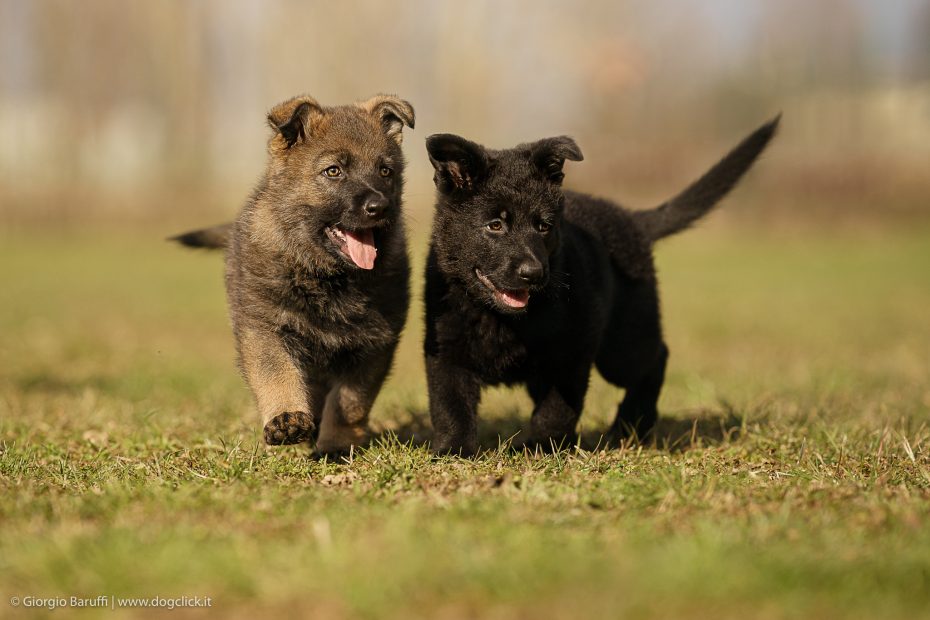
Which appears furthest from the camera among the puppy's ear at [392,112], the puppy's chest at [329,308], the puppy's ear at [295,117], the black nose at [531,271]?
the puppy's ear at [392,112]

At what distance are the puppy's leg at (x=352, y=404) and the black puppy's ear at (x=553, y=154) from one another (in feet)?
3.72

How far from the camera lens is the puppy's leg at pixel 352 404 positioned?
4.92m

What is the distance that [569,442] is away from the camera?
4719mm

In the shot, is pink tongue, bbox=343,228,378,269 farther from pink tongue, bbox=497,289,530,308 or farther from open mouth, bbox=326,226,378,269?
pink tongue, bbox=497,289,530,308

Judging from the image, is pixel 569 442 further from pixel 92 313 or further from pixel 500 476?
pixel 92 313

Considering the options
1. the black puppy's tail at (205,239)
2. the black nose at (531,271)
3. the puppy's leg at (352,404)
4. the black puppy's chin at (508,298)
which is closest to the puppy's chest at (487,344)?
the black puppy's chin at (508,298)

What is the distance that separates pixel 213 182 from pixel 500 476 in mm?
27066

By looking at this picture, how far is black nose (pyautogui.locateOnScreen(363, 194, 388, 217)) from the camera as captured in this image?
458 cm

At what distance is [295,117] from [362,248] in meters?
0.73

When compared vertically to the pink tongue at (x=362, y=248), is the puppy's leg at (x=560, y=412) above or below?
below

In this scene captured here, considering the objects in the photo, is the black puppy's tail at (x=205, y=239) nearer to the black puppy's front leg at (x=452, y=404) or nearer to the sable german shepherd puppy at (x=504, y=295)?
the sable german shepherd puppy at (x=504, y=295)

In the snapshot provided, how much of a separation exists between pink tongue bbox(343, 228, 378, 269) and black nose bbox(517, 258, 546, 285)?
738 millimetres

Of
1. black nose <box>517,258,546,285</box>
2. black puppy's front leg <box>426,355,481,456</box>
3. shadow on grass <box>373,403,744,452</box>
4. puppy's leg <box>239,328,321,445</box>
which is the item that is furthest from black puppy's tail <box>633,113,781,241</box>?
puppy's leg <box>239,328,321,445</box>

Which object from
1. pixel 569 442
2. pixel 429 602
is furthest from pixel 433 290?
pixel 429 602
